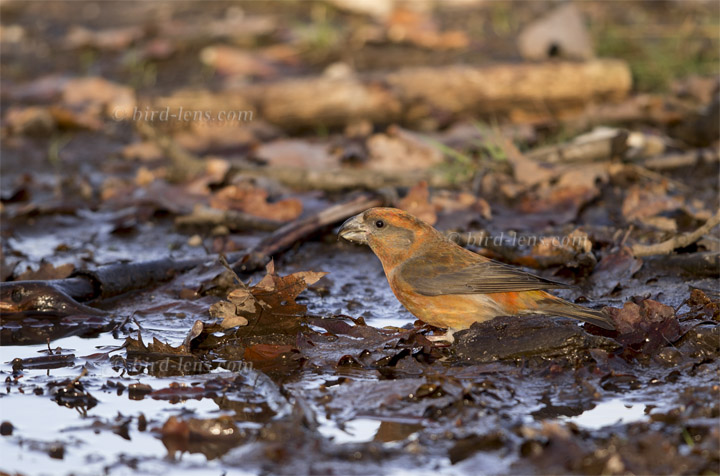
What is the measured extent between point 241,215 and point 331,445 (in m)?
3.36

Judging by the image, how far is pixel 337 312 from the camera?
4.91 meters

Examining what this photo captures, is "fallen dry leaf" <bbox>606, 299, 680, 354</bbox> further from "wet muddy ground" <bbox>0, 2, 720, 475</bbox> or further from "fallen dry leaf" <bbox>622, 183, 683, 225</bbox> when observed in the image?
"fallen dry leaf" <bbox>622, 183, 683, 225</bbox>

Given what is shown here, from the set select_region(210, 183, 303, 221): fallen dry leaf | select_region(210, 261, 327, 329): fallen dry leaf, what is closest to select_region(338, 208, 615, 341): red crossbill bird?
select_region(210, 261, 327, 329): fallen dry leaf

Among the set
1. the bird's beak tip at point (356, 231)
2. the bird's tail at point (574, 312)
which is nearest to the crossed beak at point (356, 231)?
the bird's beak tip at point (356, 231)

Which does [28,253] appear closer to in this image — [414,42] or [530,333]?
[530,333]

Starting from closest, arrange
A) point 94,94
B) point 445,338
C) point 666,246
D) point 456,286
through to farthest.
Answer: point 445,338 < point 456,286 < point 666,246 < point 94,94

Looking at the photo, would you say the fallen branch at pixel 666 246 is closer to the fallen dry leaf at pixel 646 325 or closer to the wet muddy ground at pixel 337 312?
the wet muddy ground at pixel 337 312

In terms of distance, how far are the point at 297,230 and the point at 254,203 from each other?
0.82 meters

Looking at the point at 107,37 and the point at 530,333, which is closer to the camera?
the point at 530,333

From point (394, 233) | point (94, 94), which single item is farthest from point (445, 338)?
point (94, 94)

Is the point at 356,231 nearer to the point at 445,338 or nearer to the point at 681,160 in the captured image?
the point at 445,338

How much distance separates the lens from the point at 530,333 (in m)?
4.02

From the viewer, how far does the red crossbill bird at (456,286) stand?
4.34m

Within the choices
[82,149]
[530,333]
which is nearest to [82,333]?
[530,333]
